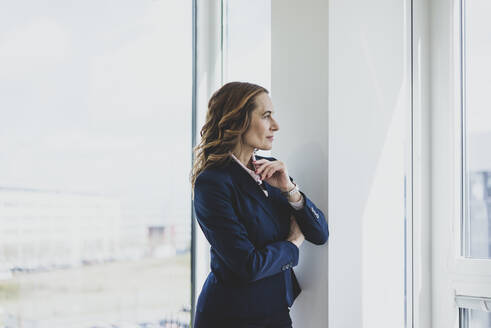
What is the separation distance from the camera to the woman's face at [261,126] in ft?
5.99

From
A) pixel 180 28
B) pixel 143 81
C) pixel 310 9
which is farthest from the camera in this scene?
pixel 180 28

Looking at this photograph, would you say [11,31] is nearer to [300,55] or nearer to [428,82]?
[300,55]

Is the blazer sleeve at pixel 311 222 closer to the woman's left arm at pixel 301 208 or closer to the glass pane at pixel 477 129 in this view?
the woman's left arm at pixel 301 208

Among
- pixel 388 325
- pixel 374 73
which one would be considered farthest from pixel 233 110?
pixel 388 325

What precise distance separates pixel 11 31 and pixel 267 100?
84cm

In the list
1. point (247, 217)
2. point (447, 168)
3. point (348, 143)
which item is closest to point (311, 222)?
point (247, 217)

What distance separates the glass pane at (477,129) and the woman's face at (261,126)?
2.54 ft

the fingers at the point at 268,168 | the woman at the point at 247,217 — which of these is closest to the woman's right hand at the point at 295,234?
the woman at the point at 247,217

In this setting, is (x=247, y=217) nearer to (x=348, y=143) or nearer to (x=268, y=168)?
(x=268, y=168)

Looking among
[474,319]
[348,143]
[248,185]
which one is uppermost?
[348,143]

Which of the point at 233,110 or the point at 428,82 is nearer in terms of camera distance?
the point at 233,110

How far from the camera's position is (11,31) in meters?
1.74

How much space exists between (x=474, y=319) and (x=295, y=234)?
799mm

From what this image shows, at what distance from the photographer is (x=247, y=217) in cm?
176
